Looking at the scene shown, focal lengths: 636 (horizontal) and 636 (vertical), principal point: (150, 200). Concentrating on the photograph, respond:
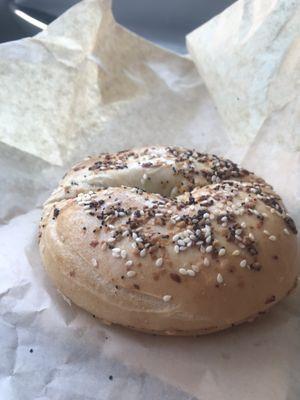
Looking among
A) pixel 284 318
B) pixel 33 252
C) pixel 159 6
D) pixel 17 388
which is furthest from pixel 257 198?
pixel 159 6

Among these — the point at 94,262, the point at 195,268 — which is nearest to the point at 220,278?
the point at 195,268

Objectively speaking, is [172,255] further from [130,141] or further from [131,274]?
[130,141]

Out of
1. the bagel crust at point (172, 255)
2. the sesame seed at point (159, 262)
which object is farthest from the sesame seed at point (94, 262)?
the sesame seed at point (159, 262)

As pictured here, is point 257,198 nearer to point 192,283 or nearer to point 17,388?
point 192,283

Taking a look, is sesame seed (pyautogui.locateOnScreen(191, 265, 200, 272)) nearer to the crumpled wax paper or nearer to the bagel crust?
the bagel crust

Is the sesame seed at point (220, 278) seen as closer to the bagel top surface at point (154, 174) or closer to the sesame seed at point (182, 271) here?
the sesame seed at point (182, 271)
